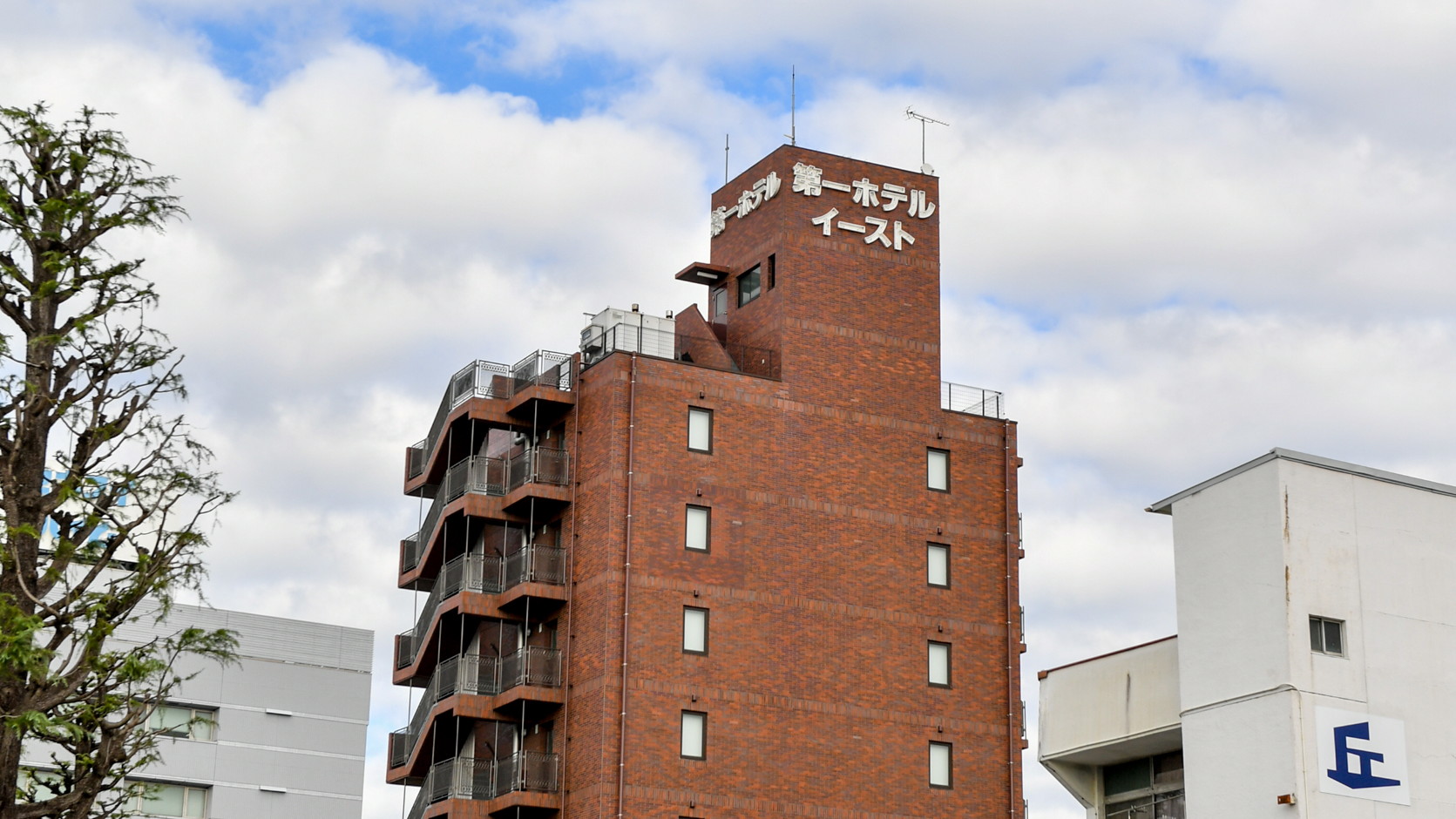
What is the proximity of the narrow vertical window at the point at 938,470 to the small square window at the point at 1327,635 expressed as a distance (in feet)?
96.5

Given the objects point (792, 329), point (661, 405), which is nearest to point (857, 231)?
point (792, 329)

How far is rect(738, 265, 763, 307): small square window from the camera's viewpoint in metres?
69.0

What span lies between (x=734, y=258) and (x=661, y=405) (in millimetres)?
8673

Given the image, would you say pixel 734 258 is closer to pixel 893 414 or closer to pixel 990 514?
pixel 893 414

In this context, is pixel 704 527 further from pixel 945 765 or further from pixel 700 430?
pixel 945 765

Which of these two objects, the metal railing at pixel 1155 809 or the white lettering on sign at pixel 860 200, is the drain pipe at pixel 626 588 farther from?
the metal railing at pixel 1155 809

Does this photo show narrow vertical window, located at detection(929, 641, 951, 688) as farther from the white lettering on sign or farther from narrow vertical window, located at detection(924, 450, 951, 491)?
the white lettering on sign

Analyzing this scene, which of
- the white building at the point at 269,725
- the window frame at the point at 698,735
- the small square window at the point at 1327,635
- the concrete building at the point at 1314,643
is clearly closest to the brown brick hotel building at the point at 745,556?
the window frame at the point at 698,735

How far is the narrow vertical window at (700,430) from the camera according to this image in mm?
64250

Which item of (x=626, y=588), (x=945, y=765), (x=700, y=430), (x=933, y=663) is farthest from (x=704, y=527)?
(x=945, y=765)

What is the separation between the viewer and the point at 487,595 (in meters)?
64.6

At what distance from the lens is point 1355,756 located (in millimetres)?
38281

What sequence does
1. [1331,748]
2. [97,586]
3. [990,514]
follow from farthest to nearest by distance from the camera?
[97,586] < [990,514] < [1331,748]

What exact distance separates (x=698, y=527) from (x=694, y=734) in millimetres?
6665
